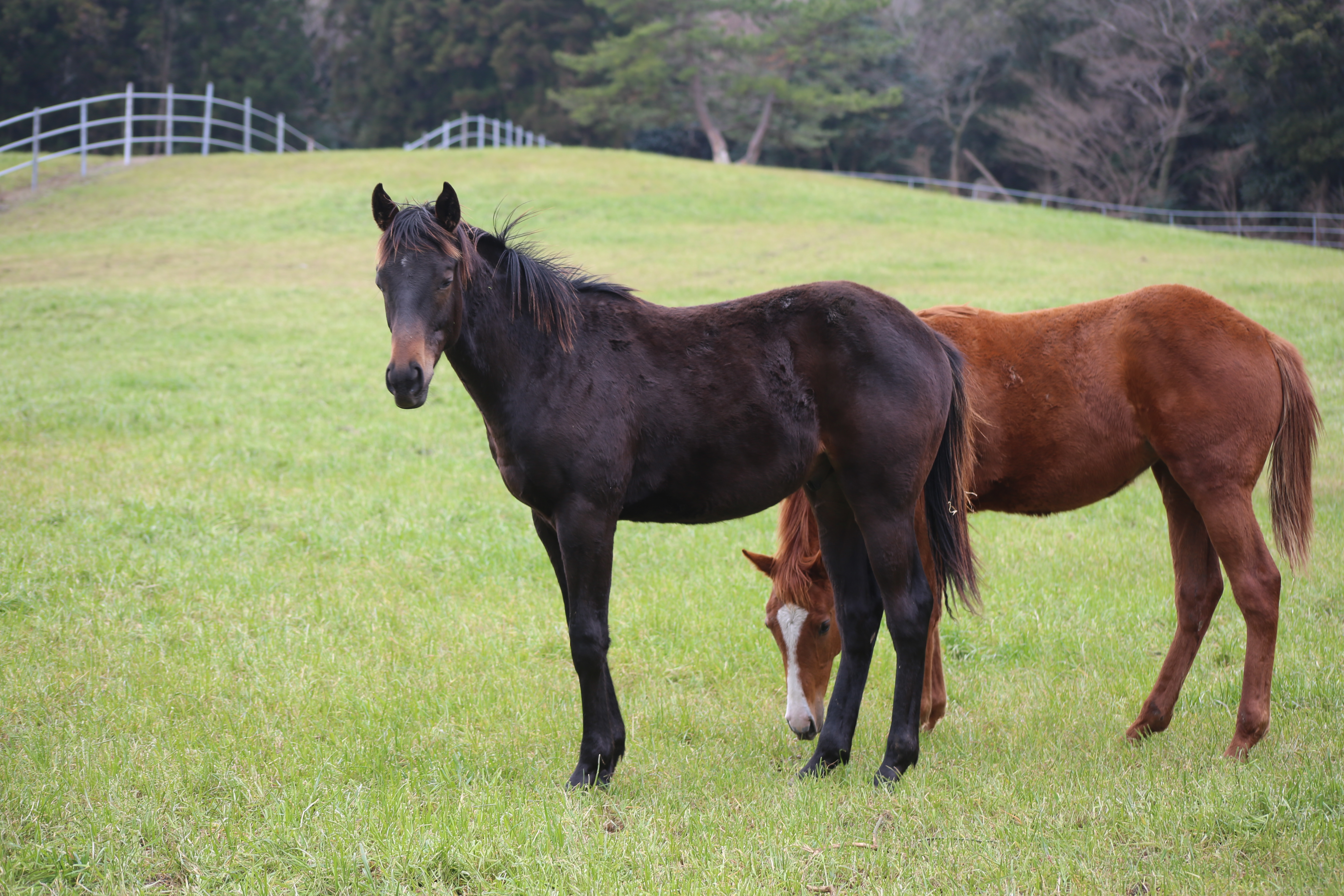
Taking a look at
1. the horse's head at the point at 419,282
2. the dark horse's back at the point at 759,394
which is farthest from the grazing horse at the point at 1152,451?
the horse's head at the point at 419,282

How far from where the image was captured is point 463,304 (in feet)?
12.4

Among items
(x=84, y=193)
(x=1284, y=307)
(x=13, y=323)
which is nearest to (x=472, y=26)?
(x=84, y=193)

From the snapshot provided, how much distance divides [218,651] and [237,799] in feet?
5.96

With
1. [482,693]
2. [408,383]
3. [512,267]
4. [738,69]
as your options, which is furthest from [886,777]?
[738,69]

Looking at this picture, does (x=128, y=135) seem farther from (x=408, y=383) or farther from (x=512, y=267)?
(x=408, y=383)

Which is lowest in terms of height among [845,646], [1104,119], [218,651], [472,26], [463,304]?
[218,651]

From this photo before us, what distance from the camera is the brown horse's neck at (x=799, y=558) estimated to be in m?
4.73

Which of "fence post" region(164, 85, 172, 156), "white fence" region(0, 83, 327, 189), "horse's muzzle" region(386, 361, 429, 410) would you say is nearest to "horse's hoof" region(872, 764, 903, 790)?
"horse's muzzle" region(386, 361, 429, 410)

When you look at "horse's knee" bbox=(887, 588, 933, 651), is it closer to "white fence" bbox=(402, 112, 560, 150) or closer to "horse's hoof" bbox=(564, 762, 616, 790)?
"horse's hoof" bbox=(564, 762, 616, 790)

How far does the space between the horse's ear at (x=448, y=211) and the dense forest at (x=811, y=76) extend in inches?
1336

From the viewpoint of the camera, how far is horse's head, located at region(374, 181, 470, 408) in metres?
3.46

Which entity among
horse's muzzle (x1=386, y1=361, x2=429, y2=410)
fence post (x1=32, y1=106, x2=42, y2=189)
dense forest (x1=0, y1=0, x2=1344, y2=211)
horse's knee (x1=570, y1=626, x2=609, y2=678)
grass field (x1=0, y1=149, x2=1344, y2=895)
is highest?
dense forest (x1=0, y1=0, x2=1344, y2=211)

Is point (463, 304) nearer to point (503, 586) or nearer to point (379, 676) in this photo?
point (379, 676)

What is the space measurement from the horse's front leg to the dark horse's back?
0.81ft
